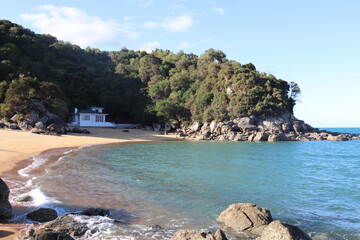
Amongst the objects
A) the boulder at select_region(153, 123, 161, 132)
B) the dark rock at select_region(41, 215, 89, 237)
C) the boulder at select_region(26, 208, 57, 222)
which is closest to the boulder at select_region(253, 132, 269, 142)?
the boulder at select_region(153, 123, 161, 132)

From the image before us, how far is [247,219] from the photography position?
8758mm

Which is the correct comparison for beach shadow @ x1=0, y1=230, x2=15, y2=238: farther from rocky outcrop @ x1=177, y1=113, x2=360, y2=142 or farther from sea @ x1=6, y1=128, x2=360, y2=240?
rocky outcrop @ x1=177, y1=113, x2=360, y2=142

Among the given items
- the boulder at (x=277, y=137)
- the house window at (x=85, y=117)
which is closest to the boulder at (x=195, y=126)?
the boulder at (x=277, y=137)

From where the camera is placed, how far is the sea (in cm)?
896

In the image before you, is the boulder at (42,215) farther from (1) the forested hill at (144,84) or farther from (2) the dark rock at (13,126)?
(1) the forested hill at (144,84)

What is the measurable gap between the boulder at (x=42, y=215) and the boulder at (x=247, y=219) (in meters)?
5.52

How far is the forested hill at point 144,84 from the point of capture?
181 feet

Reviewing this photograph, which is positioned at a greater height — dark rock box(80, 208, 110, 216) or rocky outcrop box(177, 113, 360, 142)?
rocky outcrop box(177, 113, 360, 142)

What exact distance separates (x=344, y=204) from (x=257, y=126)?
44155 mm

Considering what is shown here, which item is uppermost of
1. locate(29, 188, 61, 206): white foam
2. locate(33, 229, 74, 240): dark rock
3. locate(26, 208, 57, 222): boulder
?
locate(33, 229, 74, 240): dark rock

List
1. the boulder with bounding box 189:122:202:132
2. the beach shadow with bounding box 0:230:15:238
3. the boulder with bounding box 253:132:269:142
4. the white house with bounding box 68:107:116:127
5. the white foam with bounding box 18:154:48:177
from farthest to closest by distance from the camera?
the boulder with bounding box 189:122:202:132, the white house with bounding box 68:107:116:127, the boulder with bounding box 253:132:269:142, the white foam with bounding box 18:154:48:177, the beach shadow with bounding box 0:230:15:238

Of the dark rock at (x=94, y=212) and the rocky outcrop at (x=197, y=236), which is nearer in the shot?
the rocky outcrop at (x=197, y=236)

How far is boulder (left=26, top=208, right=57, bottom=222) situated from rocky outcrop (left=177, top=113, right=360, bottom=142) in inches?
1670

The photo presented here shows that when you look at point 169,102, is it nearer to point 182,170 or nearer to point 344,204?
point 182,170
